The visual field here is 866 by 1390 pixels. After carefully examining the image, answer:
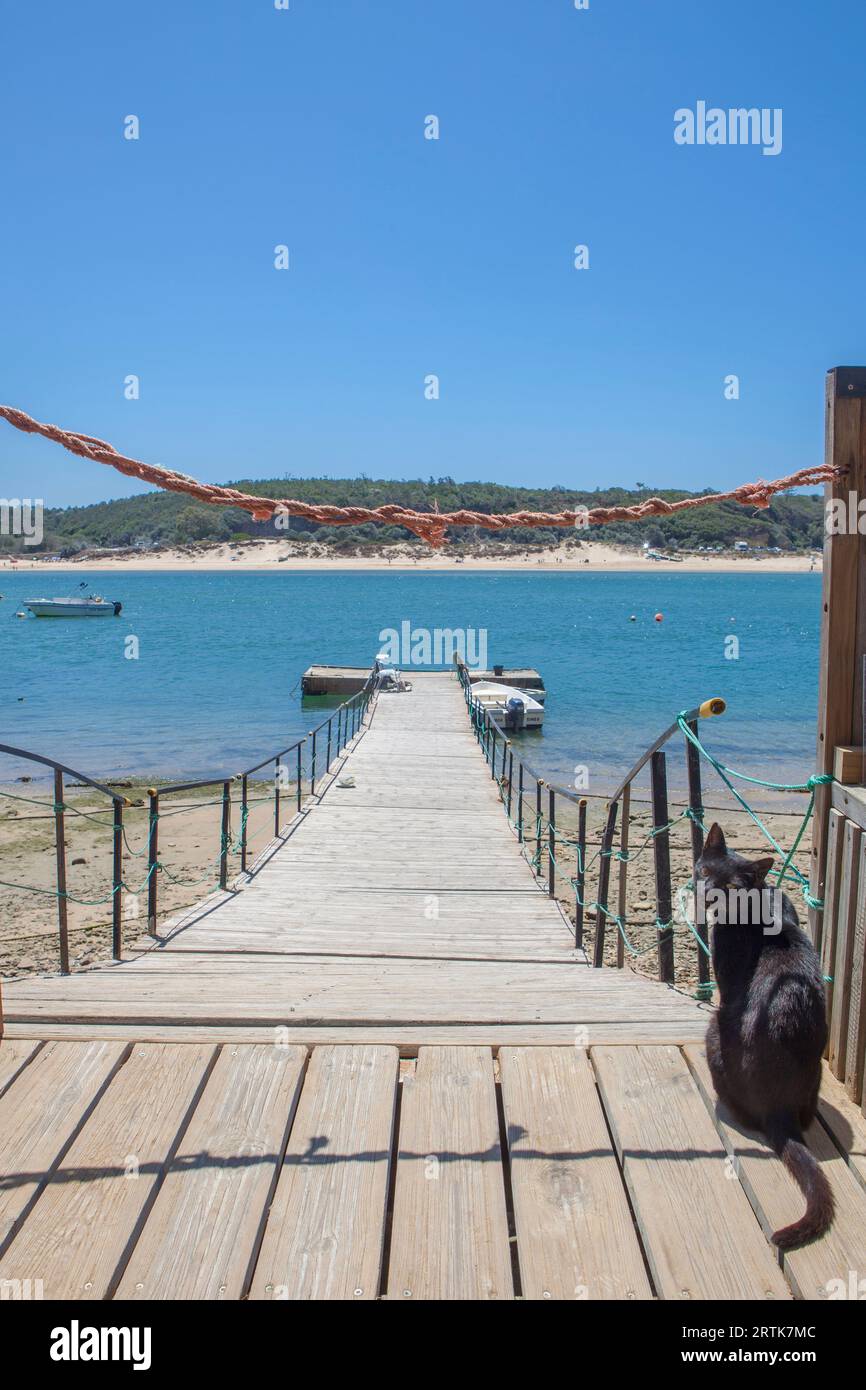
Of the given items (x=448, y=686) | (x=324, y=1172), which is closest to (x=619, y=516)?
(x=324, y=1172)

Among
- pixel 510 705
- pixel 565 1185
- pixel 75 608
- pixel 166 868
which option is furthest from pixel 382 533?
pixel 565 1185

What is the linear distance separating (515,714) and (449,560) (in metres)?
156

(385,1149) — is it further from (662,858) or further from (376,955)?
(376,955)

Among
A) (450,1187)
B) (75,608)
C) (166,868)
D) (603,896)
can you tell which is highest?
(75,608)

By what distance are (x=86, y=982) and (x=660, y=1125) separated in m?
2.65

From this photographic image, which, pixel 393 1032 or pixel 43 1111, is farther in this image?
pixel 393 1032

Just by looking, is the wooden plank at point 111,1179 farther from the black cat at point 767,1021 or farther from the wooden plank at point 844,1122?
the wooden plank at point 844,1122

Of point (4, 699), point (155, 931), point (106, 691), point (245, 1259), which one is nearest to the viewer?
point (245, 1259)

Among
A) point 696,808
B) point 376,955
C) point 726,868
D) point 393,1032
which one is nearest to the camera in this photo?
point 726,868

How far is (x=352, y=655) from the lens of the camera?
5262 cm

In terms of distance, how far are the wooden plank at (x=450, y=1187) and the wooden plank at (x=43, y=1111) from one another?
93cm

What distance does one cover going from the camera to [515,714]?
2531cm

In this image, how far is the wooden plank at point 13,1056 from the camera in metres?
3.04
